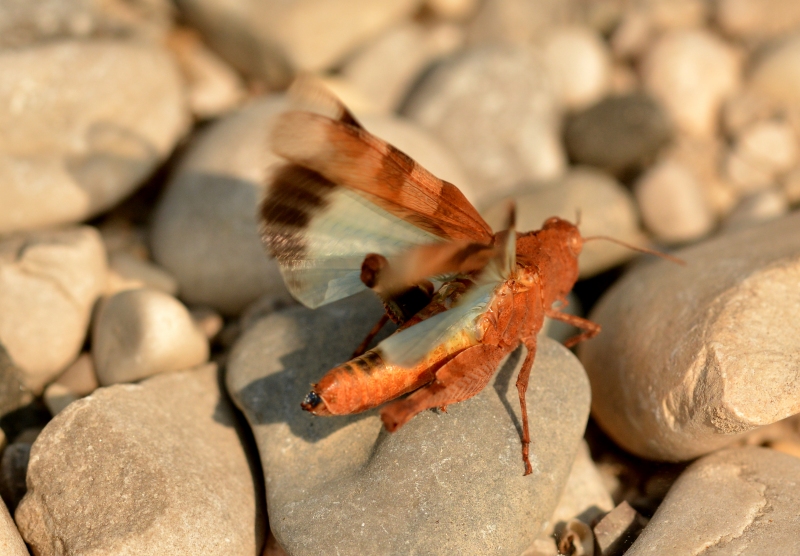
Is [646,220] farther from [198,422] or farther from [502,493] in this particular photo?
[198,422]

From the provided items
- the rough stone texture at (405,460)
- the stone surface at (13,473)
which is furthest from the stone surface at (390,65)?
Answer: the stone surface at (13,473)

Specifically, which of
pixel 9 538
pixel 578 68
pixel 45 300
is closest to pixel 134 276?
pixel 45 300

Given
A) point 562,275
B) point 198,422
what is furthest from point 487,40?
point 198,422

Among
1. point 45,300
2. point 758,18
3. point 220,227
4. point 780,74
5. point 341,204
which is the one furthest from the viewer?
point 758,18

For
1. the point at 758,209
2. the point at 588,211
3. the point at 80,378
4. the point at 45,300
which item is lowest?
A: the point at 80,378

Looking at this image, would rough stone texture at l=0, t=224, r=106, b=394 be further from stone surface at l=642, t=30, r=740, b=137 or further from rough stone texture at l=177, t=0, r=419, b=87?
stone surface at l=642, t=30, r=740, b=137

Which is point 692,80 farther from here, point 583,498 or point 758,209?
point 583,498

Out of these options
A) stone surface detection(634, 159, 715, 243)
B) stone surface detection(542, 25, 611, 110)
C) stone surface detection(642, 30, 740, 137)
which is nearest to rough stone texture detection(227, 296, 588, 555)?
stone surface detection(634, 159, 715, 243)

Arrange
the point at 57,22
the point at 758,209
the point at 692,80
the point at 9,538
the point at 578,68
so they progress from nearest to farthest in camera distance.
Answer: the point at 9,538, the point at 57,22, the point at 758,209, the point at 692,80, the point at 578,68
